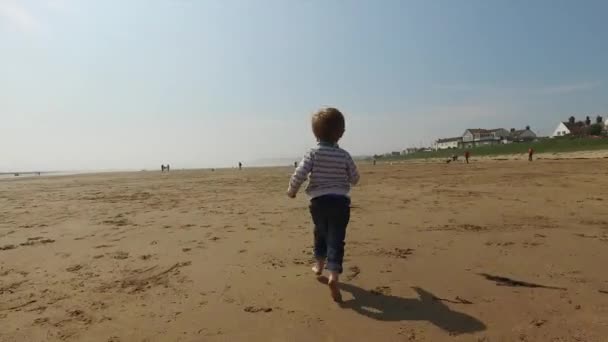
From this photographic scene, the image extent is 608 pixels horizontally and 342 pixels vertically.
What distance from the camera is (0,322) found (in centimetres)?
333

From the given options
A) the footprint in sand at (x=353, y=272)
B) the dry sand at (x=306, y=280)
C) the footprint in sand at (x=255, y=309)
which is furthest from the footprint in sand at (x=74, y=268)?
the footprint in sand at (x=353, y=272)

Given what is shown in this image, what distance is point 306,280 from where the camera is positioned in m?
4.18

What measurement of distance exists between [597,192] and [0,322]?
11.6 metres

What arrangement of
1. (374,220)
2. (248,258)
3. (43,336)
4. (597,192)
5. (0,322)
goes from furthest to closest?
1. (597,192)
2. (374,220)
3. (248,258)
4. (0,322)
5. (43,336)

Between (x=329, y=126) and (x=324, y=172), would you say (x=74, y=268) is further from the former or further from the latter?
(x=329, y=126)

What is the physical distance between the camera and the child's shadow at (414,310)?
2.99 metres

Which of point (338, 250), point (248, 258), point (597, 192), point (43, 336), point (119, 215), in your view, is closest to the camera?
point (43, 336)

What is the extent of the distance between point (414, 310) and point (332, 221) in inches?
46.8

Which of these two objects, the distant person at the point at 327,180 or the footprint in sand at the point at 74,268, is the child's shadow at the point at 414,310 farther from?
the footprint in sand at the point at 74,268

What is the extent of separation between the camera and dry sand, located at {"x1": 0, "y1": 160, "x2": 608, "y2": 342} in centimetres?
304

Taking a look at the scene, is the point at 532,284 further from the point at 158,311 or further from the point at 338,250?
the point at 158,311

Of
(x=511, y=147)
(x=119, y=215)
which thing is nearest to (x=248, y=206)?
(x=119, y=215)

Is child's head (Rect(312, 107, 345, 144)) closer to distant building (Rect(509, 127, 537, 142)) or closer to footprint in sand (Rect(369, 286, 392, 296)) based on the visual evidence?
footprint in sand (Rect(369, 286, 392, 296))

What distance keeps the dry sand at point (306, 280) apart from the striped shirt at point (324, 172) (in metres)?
0.90
